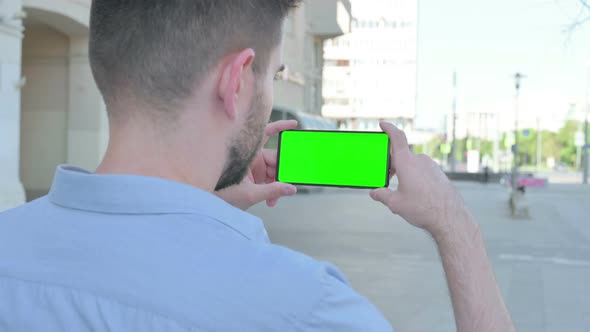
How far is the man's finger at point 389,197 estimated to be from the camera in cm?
142

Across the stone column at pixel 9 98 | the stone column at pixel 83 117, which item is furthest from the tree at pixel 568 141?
the stone column at pixel 9 98

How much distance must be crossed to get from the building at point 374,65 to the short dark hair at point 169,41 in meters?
98.2

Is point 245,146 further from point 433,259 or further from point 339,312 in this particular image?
point 433,259

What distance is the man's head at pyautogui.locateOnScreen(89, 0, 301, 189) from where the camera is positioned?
1064 mm

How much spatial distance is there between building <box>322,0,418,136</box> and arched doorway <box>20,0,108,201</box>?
79.2 meters

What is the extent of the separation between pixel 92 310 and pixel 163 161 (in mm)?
264

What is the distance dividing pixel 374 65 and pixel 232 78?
101247 millimetres

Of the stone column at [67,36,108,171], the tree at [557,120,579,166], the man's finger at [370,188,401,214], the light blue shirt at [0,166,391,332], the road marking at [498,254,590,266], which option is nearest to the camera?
the light blue shirt at [0,166,391,332]

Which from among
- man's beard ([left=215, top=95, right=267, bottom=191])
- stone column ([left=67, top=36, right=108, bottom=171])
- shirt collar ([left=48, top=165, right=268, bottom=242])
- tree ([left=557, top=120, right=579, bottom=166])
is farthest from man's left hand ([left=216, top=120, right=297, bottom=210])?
tree ([left=557, top=120, right=579, bottom=166])

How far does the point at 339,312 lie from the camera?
869mm

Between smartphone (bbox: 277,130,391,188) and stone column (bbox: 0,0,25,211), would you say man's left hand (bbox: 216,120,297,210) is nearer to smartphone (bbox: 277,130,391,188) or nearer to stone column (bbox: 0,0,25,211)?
smartphone (bbox: 277,130,391,188)

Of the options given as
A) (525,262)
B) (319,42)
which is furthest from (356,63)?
(525,262)

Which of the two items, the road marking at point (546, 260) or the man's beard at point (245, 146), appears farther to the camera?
the road marking at point (546, 260)

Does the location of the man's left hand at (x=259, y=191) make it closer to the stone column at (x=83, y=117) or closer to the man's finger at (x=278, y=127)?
the man's finger at (x=278, y=127)
